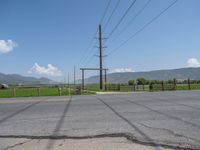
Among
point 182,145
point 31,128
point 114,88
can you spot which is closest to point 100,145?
point 182,145

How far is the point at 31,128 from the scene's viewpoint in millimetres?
6676

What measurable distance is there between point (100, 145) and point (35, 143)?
59.6 inches

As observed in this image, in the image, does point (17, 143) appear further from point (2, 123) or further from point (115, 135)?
point (2, 123)

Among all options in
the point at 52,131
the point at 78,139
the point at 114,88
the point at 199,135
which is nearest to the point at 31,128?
the point at 52,131

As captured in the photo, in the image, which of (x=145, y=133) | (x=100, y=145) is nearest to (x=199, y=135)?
(x=145, y=133)

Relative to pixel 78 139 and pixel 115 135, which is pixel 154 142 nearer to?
pixel 115 135

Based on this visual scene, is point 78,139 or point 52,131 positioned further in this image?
point 52,131

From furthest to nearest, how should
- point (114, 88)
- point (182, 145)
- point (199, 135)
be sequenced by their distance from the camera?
1. point (114, 88)
2. point (199, 135)
3. point (182, 145)

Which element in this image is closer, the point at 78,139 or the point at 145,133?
the point at 78,139

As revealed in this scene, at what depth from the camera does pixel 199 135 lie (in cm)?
549

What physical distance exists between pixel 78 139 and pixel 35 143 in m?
0.99

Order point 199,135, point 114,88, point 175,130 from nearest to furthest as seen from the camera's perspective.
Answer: point 199,135 < point 175,130 < point 114,88

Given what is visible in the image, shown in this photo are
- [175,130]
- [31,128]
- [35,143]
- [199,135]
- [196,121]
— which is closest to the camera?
[35,143]

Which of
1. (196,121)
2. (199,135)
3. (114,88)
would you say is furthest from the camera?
(114,88)
